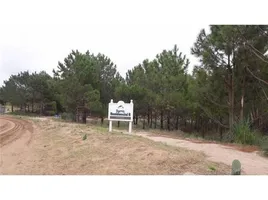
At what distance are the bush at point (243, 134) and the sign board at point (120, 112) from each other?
11.2ft

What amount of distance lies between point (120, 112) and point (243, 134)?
3.69 metres

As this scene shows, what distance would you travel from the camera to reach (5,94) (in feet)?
58.4

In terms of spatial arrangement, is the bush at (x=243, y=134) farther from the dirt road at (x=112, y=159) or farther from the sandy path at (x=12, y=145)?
the sandy path at (x=12, y=145)

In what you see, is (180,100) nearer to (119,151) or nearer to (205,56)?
(205,56)

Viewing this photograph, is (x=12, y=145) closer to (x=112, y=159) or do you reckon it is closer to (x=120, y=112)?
(x=120, y=112)

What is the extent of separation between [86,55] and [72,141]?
300 inches

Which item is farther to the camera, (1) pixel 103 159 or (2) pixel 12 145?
(2) pixel 12 145

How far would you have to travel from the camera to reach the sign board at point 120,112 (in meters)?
7.61

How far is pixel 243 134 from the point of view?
879 centimetres

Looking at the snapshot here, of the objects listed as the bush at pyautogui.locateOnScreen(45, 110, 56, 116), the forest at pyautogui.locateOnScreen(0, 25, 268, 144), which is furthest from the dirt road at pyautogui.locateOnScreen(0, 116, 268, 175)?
the bush at pyautogui.locateOnScreen(45, 110, 56, 116)

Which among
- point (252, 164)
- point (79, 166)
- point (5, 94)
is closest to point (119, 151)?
point (79, 166)

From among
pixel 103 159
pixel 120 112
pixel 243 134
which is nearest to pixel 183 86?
pixel 243 134

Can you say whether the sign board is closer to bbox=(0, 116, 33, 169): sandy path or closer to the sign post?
the sign post

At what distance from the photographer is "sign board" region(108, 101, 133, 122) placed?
7.61 m
